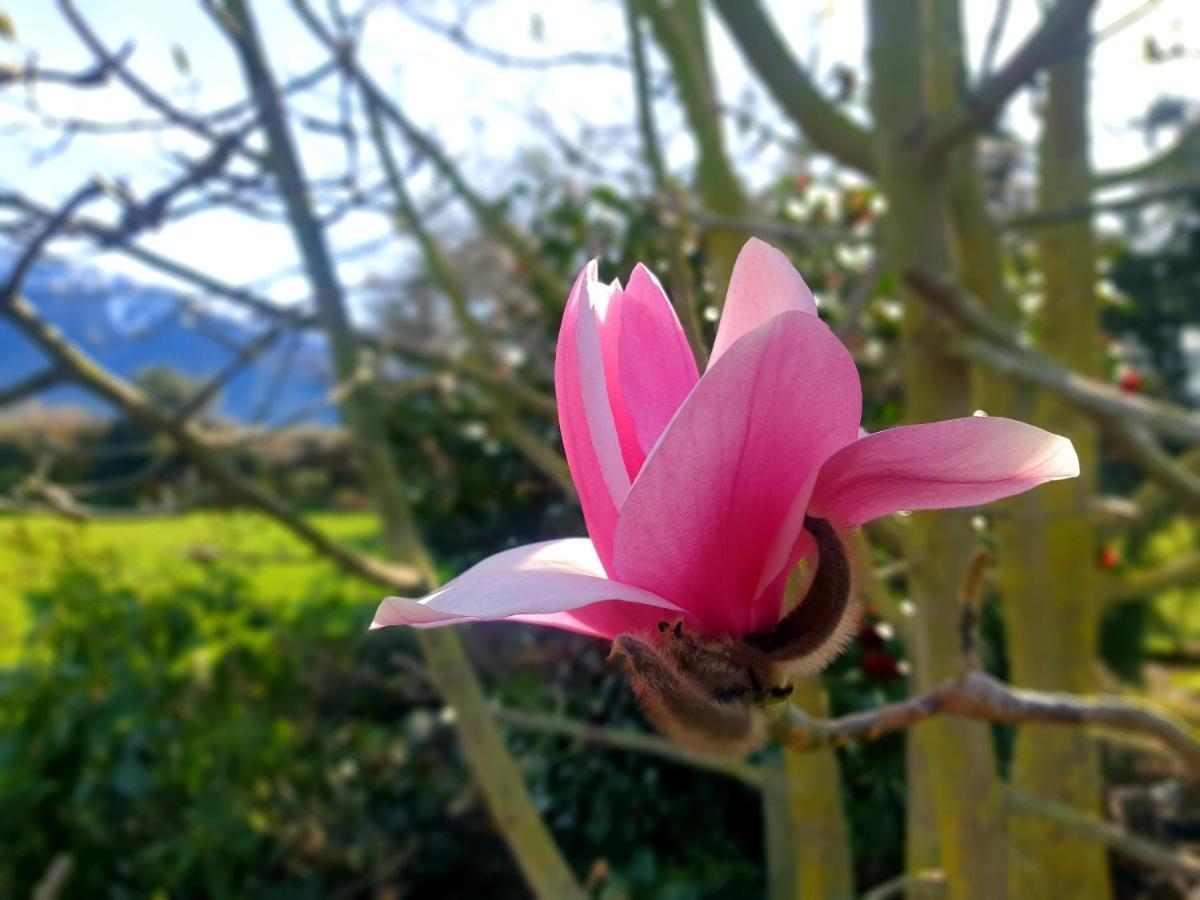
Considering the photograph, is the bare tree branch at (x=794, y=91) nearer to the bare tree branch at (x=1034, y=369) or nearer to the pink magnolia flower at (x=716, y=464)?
the bare tree branch at (x=1034, y=369)

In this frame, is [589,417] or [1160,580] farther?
[1160,580]

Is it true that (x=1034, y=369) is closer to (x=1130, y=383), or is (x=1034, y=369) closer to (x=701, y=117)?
(x=701, y=117)

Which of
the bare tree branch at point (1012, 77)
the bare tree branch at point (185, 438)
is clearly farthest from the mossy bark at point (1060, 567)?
the bare tree branch at point (185, 438)

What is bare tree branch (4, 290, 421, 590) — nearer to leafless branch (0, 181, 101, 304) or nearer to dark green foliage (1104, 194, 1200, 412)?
leafless branch (0, 181, 101, 304)

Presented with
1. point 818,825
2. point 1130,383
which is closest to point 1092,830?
point 818,825

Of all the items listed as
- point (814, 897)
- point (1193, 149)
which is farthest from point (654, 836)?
point (1193, 149)

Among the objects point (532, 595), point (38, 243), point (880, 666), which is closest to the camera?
point (532, 595)

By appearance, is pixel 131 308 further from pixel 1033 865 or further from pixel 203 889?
pixel 1033 865

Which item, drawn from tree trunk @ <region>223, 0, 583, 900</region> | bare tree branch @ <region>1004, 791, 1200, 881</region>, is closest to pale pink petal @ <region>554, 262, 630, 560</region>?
bare tree branch @ <region>1004, 791, 1200, 881</region>

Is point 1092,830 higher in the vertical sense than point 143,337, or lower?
lower
